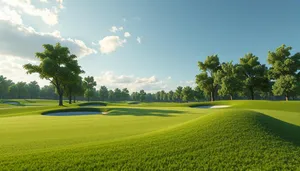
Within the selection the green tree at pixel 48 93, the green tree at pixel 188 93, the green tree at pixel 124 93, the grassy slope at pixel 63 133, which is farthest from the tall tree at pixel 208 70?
the green tree at pixel 48 93

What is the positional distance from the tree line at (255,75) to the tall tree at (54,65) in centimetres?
3770

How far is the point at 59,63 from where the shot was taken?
35562 millimetres

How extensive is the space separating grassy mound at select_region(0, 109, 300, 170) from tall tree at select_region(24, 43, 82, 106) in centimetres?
3209

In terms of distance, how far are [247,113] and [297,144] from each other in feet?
7.54

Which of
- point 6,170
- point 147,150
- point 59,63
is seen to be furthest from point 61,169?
point 59,63

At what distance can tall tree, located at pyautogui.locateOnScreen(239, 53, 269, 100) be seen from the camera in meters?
47.2

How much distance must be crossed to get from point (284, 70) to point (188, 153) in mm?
52169

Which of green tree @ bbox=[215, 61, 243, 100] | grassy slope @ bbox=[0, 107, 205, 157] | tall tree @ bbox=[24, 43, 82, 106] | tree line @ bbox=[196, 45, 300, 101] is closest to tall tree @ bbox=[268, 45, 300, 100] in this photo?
tree line @ bbox=[196, 45, 300, 101]

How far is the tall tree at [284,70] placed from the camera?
40.2m

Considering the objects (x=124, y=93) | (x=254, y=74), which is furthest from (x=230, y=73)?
(x=124, y=93)

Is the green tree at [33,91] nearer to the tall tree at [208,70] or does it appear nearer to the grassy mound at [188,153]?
the tall tree at [208,70]

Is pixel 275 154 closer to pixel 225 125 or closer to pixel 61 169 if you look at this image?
pixel 225 125

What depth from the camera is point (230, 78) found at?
46.5 meters

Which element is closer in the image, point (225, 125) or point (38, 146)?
point (38, 146)
